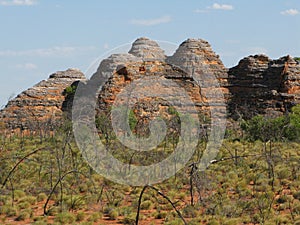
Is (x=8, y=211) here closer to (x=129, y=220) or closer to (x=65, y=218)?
(x=65, y=218)

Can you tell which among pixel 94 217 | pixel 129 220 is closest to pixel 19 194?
pixel 94 217

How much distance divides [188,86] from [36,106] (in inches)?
498

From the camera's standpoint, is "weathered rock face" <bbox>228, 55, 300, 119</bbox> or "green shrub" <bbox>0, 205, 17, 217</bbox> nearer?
"green shrub" <bbox>0, 205, 17, 217</bbox>

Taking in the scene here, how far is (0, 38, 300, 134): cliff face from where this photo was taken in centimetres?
4141

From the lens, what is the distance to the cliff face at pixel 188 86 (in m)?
41.4

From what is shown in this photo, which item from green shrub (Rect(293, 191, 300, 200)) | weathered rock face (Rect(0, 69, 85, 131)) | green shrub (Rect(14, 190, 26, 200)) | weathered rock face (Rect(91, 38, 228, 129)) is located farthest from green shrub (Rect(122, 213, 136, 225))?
weathered rock face (Rect(0, 69, 85, 131))

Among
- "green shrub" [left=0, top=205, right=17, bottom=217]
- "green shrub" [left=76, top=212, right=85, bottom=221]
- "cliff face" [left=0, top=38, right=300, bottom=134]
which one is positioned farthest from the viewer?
"cliff face" [left=0, top=38, right=300, bottom=134]

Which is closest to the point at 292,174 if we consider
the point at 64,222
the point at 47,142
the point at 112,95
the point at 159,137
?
the point at 64,222

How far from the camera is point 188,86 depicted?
4441cm

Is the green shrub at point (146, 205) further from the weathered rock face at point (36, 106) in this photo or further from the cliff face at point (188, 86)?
the weathered rock face at point (36, 106)

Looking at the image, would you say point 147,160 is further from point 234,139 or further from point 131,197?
point 234,139

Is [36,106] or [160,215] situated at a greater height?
[36,106]

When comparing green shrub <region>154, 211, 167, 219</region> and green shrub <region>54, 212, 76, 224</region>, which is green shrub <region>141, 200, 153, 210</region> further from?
green shrub <region>54, 212, 76, 224</region>

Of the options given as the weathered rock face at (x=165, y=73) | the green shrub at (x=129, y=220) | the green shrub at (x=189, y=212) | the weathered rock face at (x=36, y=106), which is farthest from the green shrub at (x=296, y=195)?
the weathered rock face at (x=36, y=106)
